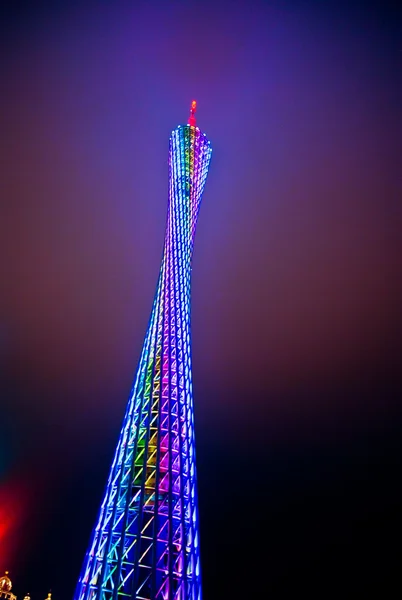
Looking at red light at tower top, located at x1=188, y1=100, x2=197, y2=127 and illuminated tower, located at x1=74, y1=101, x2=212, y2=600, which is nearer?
illuminated tower, located at x1=74, y1=101, x2=212, y2=600

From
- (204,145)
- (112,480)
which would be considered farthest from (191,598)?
(204,145)

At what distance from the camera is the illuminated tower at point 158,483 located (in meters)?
10.2

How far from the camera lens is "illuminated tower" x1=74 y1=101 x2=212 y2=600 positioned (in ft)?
33.4

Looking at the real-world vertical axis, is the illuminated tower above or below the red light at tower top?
below

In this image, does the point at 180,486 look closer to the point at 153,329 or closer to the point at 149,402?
the point at 149,402

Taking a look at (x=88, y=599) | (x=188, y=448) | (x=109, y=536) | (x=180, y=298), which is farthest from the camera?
(x=180, y=298)

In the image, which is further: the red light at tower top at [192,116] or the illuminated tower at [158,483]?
the red light at tower top at [192,116]

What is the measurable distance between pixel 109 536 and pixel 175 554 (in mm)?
1918

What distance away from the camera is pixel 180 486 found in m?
11.8

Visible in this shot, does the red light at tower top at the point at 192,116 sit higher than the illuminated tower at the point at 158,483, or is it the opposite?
the red light at tower top at the point at 192,116

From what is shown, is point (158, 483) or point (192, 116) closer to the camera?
point (158, 483)

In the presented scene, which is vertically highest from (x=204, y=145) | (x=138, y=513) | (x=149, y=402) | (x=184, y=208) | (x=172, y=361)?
(x=204, y=145)

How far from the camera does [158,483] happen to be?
1126 centimetres

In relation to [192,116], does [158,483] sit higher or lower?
lower
